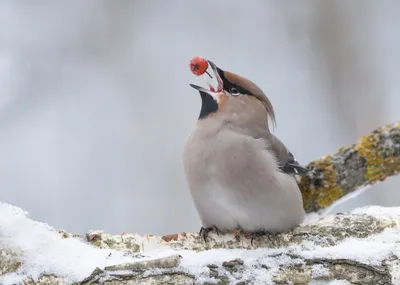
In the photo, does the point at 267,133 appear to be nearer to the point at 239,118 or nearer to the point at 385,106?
the point at 239,118

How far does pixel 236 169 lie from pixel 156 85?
144 inches

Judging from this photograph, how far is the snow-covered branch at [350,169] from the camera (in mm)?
3922

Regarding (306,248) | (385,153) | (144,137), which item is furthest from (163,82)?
(306,248)

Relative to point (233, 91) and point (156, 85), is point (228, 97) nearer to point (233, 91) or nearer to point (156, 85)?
point (233, 91)

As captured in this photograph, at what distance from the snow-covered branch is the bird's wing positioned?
0.26 meters

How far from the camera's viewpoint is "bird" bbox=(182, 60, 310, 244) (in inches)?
126

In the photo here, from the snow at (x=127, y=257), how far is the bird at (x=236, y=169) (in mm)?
302

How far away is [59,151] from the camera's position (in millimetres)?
6102

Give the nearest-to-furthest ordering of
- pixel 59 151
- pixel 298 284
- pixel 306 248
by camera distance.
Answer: pixel 298 284
pixel 306 248
pixel 59 151

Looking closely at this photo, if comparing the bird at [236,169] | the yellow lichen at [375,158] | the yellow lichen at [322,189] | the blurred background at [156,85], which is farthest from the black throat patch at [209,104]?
the blurred background at [156,85]

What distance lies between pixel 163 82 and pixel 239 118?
335cm

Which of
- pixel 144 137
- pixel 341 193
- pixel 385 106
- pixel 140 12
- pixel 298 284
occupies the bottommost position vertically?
pixel 298 284

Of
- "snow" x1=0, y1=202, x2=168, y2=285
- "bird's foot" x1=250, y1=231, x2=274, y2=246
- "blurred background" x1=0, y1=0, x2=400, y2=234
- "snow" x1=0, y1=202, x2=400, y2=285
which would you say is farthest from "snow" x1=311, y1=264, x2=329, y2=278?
"blurred background" x1=0, y1=0, x2=400, y2=234

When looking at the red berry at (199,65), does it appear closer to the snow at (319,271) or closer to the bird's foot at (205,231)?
the bird's foot at (205,231)
